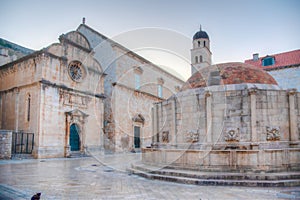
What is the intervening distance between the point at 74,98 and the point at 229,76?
14.2m

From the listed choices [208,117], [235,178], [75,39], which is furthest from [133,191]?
[75,39]

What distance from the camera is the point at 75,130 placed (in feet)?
68.9

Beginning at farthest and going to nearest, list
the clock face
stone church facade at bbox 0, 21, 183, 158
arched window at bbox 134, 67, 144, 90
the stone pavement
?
1. arched window at bbox 134, 67, 144, 90
2. the clock face
3. stone church facade at bbox 0, 21, 183, 158
4. the stone pavement

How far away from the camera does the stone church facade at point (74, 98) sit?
18500 millimetres

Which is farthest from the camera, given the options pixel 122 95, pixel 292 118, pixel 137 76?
pixel 137 76

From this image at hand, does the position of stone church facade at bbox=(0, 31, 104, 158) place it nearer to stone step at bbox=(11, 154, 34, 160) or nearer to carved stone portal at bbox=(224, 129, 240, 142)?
stone step at bbox=(11, 154, 34, 160)

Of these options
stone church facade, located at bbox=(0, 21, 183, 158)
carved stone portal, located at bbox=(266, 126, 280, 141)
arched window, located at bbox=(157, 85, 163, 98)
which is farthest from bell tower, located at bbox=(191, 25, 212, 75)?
carved stone portal, located at bbox=(266, 126, 280, 141)

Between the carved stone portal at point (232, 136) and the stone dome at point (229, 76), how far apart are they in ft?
7.13

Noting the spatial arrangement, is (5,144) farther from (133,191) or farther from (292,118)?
(292,118)

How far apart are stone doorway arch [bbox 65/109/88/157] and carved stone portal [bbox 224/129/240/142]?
46.1 feet

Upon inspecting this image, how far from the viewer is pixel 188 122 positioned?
10.0 m

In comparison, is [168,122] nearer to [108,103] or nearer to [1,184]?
[1,184]

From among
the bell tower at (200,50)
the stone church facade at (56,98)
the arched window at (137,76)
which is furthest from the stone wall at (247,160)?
the bell tower at (200,50)

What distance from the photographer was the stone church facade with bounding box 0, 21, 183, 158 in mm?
18500
